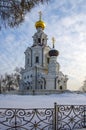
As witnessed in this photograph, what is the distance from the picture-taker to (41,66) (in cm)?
5216

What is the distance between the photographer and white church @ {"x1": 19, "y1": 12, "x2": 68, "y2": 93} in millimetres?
49719

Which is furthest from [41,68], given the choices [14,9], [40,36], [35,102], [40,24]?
[14,9]

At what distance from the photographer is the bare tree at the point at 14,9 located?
7.03m

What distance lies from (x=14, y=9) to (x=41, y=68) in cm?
4457

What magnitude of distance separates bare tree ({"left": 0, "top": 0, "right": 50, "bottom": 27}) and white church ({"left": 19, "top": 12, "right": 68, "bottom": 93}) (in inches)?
1623

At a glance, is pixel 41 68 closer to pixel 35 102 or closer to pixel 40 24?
pixel 40 24

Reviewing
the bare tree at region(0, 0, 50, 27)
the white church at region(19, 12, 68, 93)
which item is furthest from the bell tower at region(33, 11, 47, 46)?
the bare tree at region(0, 0, 50, 27)

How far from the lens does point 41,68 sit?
51.7m

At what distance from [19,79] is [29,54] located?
6772 millimetres

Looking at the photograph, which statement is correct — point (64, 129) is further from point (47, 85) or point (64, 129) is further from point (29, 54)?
point (29, 54)

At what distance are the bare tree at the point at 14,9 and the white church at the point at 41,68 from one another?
135ft

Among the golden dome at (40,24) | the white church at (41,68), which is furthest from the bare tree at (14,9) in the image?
the golden dome at (40,24)

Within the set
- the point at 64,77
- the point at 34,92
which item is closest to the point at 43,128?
the point at 34,92

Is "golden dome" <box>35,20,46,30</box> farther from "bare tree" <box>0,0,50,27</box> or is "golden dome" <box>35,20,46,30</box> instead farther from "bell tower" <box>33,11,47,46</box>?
"bare tree" <box>0,0,50,27</box>
